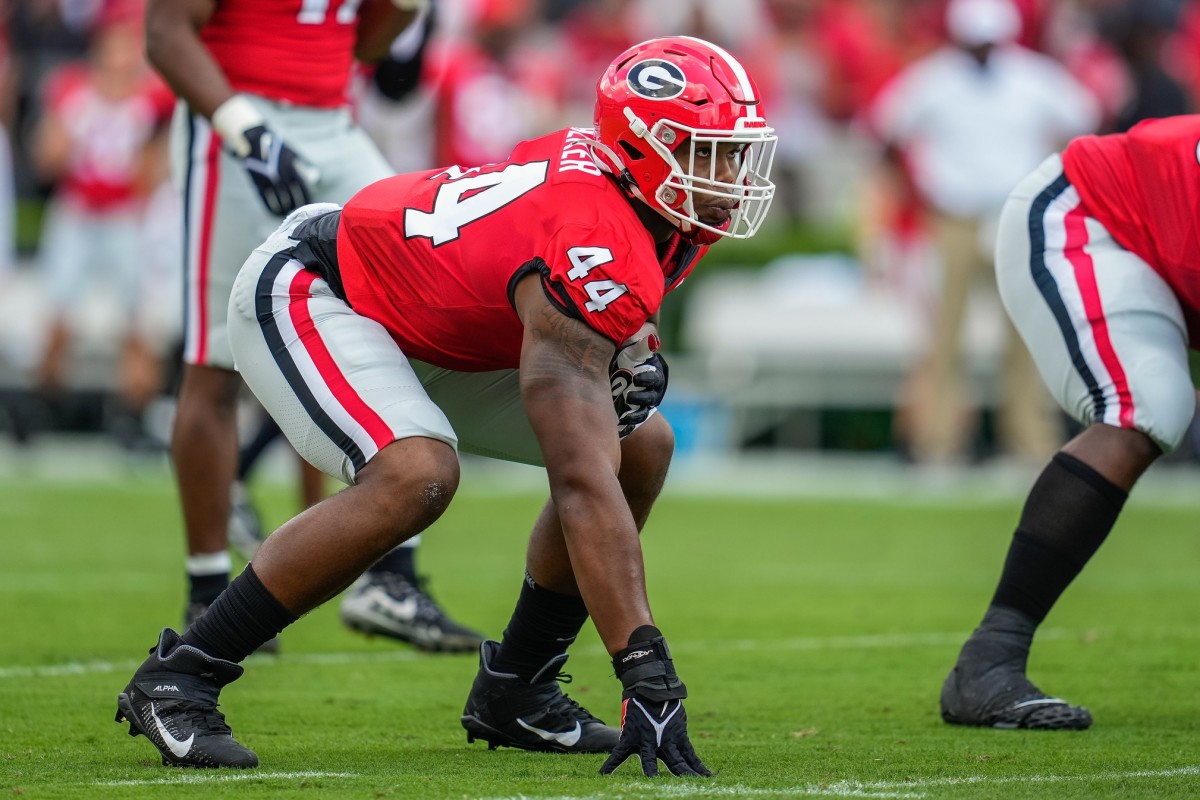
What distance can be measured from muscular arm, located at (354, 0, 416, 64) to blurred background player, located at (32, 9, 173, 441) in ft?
22.6

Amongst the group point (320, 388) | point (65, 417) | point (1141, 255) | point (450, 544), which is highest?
point (1141, 255)

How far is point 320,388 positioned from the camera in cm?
381

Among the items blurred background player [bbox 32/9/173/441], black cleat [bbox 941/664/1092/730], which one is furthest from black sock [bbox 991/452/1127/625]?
blurred background player [bbox 32/9/173/441]

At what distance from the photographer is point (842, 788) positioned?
3408 millimetres

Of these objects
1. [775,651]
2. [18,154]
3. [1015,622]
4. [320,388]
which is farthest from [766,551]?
[18,154]

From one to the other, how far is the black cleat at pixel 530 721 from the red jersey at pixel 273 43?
7.21 ft

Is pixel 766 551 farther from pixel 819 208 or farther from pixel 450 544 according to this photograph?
pixel 819 208

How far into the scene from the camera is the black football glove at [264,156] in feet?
17.0

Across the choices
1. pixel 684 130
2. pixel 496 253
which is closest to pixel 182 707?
pixel 496 253

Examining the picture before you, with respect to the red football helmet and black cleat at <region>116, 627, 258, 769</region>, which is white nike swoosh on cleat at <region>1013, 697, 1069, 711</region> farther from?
black cleat at <region>116, 627, 258, 769</region>

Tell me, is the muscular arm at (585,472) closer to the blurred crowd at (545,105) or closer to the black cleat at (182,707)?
the black cleat at (182,707)

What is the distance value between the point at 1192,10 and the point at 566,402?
12698 millimetres

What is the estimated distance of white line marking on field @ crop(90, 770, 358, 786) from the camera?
3482 millimetres

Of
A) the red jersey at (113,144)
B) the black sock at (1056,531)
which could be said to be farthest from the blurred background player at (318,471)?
the red jersey at (113,144)
